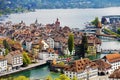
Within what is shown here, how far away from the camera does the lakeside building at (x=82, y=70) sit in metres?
18.5

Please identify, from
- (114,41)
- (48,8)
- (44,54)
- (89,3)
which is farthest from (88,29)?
(89,3)

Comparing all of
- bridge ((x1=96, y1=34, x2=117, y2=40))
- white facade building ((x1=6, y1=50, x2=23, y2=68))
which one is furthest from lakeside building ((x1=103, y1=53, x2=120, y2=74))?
bridge ((x1=96, y1=34, x2=117, y2=40))

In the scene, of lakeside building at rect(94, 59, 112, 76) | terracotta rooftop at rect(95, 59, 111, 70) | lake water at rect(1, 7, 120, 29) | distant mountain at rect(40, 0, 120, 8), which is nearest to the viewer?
lakeside building at rect(94, 59, 112, 76)

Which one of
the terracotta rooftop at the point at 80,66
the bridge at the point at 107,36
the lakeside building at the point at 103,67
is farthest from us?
the bridge at the point at 107,36

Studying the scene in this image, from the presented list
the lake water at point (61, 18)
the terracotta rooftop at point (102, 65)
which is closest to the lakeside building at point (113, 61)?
the terracotta rooftop at point (102, 65)

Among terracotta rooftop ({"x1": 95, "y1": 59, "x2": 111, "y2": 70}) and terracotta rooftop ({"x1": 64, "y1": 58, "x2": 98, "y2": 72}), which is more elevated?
terracotta rooftop ({"x1": 64, "y1": 58, "x2": 98, "y2": 72})

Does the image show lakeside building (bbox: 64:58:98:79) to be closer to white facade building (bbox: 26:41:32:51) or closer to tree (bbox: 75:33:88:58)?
tree (bbox: 75:33:88:58)

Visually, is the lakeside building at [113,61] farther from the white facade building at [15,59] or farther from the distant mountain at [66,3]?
the distant mountain at [66,3]

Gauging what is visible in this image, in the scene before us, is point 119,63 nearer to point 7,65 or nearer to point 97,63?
point 97,63

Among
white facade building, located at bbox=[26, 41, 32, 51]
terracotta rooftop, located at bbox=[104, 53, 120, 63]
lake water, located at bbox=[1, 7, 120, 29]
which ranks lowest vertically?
lake water, located at bbox=[1, 7, 120, 29]

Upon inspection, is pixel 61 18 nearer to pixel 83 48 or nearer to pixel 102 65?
pixel 83 48

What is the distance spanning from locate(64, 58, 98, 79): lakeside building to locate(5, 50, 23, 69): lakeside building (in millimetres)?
3009

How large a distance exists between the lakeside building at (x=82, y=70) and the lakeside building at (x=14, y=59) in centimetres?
301

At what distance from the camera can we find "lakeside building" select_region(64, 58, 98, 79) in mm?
18516
